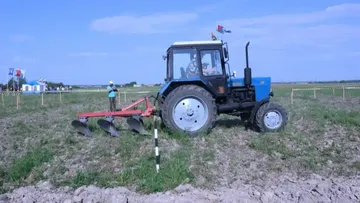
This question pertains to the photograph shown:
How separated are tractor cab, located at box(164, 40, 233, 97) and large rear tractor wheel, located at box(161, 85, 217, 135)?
33cm

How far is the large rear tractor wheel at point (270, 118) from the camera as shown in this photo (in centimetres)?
1009

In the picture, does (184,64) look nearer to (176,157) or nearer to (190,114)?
(190,114)

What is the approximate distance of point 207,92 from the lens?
968 cm

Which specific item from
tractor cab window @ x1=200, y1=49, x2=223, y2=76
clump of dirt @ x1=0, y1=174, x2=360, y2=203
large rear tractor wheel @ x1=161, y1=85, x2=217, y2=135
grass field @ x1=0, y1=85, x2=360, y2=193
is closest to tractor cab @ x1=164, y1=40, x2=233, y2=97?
tractor cab window @ x1=200, y1=49, x2=223, y2=76

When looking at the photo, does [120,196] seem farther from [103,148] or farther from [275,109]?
[275,109]

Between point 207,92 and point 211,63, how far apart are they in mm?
774

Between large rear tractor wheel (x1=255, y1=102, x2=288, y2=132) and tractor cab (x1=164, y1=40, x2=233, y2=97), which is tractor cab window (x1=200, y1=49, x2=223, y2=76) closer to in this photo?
tractor cab (x1=164, y1=40, x2=233, y2=97)

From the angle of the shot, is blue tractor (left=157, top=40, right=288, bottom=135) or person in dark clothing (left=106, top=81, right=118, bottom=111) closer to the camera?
blue tractor (left=157, top=40, right=288, bottom=135)

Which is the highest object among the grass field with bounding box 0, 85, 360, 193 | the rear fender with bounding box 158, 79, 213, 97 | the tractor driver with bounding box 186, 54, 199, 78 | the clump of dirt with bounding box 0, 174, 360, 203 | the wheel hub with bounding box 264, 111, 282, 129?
the tractor driver with bounding box 186, 54, 199, 78

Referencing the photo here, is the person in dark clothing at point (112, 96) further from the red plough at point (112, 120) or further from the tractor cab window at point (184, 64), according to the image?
the tractor cab window at point (184, 64)

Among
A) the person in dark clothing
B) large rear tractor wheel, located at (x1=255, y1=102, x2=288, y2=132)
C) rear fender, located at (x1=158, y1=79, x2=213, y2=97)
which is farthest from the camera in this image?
the person in dark clothing

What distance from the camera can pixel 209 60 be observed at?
32.6 feet

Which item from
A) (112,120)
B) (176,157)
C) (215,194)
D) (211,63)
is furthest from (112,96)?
(215,194)

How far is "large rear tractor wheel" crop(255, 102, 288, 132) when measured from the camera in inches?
397
